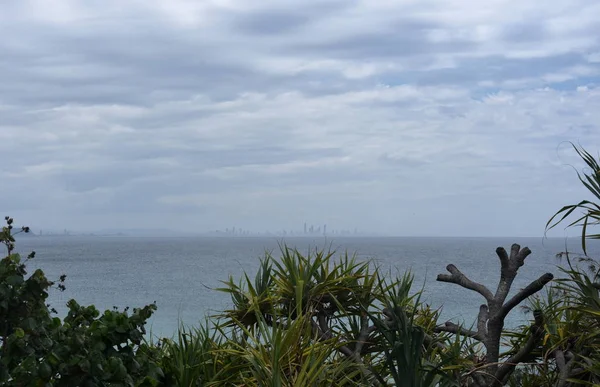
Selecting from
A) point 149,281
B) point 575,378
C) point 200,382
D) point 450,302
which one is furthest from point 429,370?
point 149,281

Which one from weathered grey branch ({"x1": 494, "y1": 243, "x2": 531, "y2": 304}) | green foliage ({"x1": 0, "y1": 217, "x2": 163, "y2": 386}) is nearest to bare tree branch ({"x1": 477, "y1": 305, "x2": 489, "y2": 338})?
weathered grey branch ({"x1": 494, "y1": 243, "x2": 531, "y2": 304})

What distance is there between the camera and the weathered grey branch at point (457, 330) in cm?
509

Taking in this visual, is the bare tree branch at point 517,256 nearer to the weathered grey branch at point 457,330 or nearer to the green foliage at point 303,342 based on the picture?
the green foliage at point 303,342

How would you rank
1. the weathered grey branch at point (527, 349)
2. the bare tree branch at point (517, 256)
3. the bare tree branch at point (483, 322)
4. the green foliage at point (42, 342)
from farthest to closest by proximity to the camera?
the bare tree branch at point (483, 322) → the bare tree branch at point (517, 256) → the weathered grey branch at point (527, 349) → the green foliage at point (42, 342)

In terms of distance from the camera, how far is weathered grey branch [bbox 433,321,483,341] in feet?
16.7

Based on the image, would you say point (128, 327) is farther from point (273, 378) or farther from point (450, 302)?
point (450, 302)

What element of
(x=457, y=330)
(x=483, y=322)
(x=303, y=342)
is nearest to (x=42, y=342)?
(x=303, y=342)

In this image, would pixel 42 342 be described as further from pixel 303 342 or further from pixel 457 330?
pixel 457 330

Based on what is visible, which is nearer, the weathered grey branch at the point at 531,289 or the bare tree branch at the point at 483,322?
the weathered grey branch at the point at 531,289

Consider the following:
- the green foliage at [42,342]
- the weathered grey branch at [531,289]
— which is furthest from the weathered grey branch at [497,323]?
the green foliage at [42,342]

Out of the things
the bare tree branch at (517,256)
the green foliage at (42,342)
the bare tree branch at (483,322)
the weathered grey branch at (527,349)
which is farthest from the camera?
the bare tree branch at (483,322)

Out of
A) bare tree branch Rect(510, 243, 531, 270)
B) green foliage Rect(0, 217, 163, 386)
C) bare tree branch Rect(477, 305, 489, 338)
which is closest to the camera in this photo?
green foliage Rect(0, 217, 163, 386)

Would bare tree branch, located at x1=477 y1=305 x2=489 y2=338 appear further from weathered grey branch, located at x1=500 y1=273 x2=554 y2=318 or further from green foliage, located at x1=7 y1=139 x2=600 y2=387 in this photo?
weathered grey branch, located at x1=500 y1=273 x2=554 y2=318

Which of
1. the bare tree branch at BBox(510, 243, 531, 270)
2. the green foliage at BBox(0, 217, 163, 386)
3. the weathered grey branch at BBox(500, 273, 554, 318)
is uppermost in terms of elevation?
the bare tree branch at BBox(510, 243, 531, 270)
